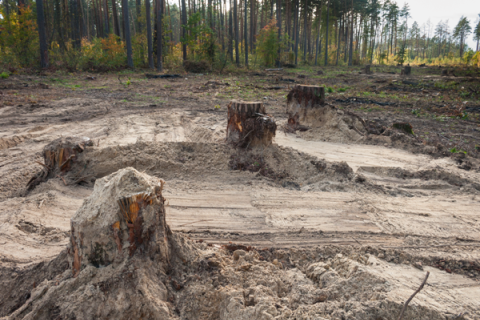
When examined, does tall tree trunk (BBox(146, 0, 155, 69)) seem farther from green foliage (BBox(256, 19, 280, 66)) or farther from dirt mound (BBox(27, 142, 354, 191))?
dirt mound (BBox(27, 142, 354, 191))

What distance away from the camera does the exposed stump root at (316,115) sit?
7.53 metres

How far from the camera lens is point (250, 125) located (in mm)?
5648

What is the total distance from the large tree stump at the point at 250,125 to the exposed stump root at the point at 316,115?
2.08 m

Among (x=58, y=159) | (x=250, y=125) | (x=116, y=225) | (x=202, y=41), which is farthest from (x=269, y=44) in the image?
(x=116, y=225)

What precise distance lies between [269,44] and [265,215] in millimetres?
24573

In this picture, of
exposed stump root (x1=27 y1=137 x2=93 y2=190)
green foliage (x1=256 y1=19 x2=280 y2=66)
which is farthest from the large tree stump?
green foliage (x1=256 y1=19 x2=280 y2=66)

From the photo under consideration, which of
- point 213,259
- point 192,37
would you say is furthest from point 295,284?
point 192,37

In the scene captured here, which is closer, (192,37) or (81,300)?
(81,300)

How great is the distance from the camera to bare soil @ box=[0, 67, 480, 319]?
2.10 m

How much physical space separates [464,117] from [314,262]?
34.1ft

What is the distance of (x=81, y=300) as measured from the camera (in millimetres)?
1971

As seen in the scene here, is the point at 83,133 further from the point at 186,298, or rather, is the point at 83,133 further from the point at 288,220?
the point at 186,298

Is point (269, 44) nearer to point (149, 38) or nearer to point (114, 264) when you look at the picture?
point (149, 38)

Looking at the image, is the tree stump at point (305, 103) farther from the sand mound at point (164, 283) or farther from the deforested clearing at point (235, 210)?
the sand mound at point (164, 283)
